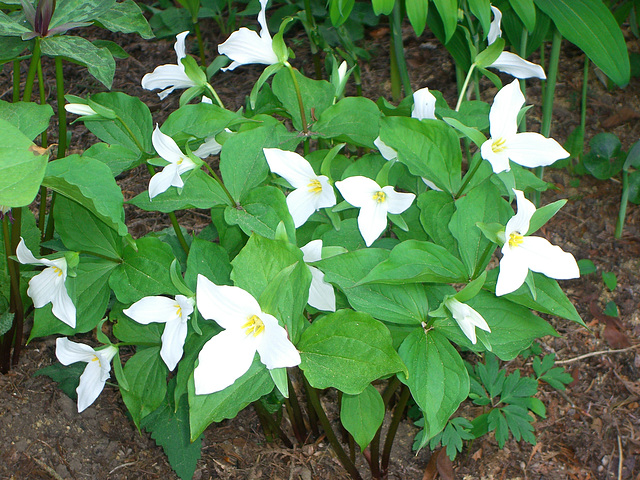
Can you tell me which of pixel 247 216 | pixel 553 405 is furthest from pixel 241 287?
pixel 553 405

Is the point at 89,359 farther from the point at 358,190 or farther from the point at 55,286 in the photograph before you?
the point at 358,190

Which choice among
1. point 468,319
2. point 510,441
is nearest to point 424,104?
point 468,319

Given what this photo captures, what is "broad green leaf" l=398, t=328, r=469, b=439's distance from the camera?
3.90ft

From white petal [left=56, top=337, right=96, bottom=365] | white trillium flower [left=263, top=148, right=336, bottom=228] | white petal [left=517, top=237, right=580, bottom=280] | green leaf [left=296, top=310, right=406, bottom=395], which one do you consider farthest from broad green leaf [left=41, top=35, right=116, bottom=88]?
white petal [left=517, top=237, right=580, bottom=280]

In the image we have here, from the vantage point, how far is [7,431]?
1672 millimetres

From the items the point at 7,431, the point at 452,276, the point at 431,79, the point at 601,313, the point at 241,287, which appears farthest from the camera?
the point at 431,79

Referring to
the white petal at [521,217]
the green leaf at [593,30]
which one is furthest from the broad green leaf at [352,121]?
the green leaf at [593,30]

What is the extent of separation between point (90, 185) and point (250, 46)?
0.51 meters

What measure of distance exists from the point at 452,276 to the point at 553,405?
103 cm

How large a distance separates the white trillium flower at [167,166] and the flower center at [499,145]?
27.3 inches

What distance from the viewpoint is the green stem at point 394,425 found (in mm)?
1529

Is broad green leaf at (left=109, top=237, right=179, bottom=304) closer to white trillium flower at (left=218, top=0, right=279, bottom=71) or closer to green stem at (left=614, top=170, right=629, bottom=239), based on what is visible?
white trillium flower at (left=218, top=0, right=279, bottom=71)

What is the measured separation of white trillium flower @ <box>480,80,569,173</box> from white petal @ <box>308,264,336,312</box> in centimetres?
45

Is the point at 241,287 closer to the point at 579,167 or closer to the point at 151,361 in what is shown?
the point at 151,361
